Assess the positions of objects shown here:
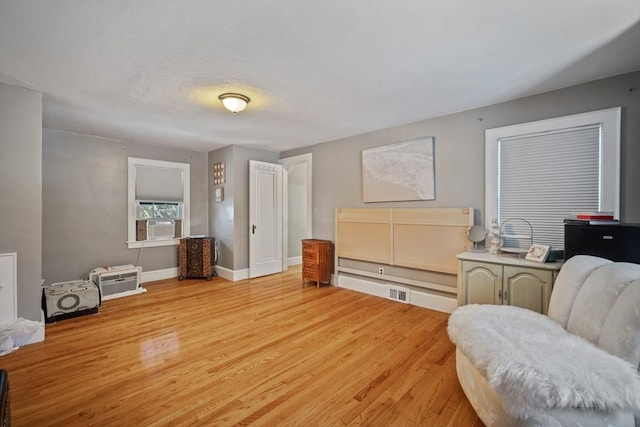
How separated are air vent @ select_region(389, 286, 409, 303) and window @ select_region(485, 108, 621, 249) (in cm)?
141

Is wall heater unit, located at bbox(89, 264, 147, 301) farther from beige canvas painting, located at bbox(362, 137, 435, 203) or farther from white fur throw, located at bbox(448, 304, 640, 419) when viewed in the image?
white fur throw, located at bbox(448, 304, 640, 419)

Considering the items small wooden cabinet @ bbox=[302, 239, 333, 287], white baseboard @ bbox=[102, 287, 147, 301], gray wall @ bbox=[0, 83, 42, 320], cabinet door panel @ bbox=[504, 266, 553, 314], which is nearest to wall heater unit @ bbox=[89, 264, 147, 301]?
white baseboard @ bbox=[102, 287, 147, 301]

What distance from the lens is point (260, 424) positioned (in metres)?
1.61

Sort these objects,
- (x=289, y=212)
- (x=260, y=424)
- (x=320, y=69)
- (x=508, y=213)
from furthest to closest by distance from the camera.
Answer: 1. (x=289, y=212)
2. (x=508, y=213)
3. (x=320, y=69)
4. (x=260, y=424)

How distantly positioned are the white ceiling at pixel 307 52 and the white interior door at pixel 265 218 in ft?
6.38

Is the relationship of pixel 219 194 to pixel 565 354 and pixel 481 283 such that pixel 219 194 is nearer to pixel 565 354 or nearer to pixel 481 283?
pixel 481 283

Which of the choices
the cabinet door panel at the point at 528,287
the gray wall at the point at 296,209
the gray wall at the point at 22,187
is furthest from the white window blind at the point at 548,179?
the gray wall at the point at 22,187

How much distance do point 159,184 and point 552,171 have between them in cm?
564

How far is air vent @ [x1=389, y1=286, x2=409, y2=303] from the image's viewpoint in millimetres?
3723

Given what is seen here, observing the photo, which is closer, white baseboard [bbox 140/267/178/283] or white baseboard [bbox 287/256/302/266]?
white baseboard [bbox 140/267/178/283]

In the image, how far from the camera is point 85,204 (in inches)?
168

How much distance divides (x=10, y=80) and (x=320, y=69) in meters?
2.77

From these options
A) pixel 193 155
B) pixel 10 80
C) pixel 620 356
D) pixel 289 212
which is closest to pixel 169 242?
pixel 193 155

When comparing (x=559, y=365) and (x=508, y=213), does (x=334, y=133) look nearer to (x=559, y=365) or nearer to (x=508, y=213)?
(x=508, y=213)
